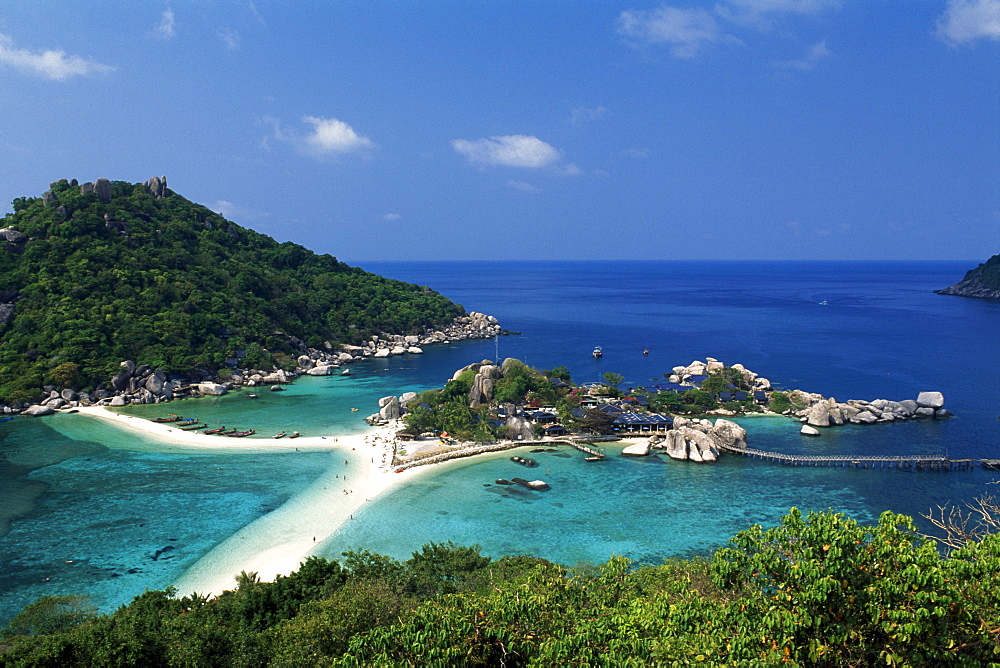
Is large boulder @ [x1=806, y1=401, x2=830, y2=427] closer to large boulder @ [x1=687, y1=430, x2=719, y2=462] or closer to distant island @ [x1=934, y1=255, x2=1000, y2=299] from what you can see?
large boulder @ [x1=687, y1=430, x2=719, y2=462]

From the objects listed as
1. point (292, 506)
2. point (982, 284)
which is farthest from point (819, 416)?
point (982, 284)

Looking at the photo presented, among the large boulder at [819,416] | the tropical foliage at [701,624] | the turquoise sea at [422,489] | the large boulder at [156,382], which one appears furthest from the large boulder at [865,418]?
the large boulder at [156,382]

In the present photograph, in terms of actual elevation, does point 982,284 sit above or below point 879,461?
above

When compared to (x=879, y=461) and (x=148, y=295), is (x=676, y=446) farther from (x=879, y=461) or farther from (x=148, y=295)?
(x=148, y=295)

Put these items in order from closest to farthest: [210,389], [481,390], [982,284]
A: [481,390] < [210,389] < [982,284]

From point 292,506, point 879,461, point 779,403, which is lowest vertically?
point 292,506

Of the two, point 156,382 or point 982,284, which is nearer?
point 156,382

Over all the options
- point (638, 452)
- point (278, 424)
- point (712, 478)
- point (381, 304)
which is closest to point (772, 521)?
point (712, 478)

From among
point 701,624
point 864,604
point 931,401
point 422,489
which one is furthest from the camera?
point 931,401

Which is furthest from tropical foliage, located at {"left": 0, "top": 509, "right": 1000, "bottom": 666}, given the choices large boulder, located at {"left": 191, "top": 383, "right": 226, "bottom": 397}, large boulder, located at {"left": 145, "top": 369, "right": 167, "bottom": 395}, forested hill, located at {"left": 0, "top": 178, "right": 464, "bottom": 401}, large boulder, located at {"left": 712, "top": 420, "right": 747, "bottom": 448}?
forested hill, located at {"left": 0, "top": 178, "right": 464, "bottom": 401}
